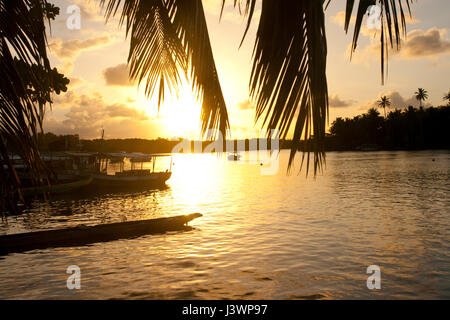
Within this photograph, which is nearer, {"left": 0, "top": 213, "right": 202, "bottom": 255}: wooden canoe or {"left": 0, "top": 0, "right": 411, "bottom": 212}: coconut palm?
{"left": 0, "top": 0, "right": 411, "bottom": 212}: coconut palm

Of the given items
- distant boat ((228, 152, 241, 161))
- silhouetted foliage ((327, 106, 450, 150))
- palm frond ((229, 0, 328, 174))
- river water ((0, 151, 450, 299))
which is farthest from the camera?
silhouetted foliage ((327, 106, 450, 150))

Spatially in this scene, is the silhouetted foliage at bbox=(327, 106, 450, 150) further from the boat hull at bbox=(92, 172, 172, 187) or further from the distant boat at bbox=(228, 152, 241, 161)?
the boat hull at bbox=(92, 172, 172, 187)

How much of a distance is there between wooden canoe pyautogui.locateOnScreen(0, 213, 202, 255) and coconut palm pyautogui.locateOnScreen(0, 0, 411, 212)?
13348mm

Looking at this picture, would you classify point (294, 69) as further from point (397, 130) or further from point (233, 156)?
point (397, 130)

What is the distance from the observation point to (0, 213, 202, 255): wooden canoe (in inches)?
599

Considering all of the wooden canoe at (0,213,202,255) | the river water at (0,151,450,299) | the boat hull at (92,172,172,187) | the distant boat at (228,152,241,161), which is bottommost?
the river water at (0,151,450,299)

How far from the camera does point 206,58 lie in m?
4.03

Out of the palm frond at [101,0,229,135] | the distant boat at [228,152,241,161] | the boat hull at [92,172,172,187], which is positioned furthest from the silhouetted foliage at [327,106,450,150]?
the palm frond at [101,0,229,135]

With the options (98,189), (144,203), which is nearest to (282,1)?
(144,203)

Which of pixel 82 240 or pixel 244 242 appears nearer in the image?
pixel 82 240
